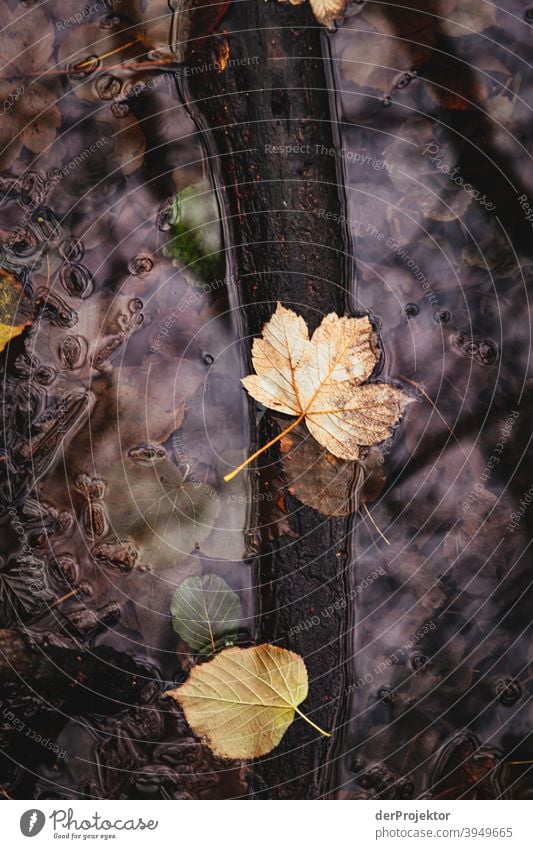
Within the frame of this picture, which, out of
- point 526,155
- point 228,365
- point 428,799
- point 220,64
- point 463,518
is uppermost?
point 220,64

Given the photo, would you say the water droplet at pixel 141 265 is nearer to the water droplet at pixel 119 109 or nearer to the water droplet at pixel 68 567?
the water droplet at pixel 119 109

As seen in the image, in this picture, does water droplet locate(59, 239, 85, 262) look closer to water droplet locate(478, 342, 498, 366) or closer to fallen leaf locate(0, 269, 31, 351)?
fallen leaf locate(0, 269, 31, 351)

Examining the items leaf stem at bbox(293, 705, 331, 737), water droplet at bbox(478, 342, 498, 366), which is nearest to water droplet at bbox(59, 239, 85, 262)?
water droplet at bbox(478, 342, 498, 366)

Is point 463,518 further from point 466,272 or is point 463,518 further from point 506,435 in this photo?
point 466,272

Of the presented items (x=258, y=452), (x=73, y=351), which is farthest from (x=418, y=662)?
(x=73, y=351)

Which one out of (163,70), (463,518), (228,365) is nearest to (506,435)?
(463,518)
